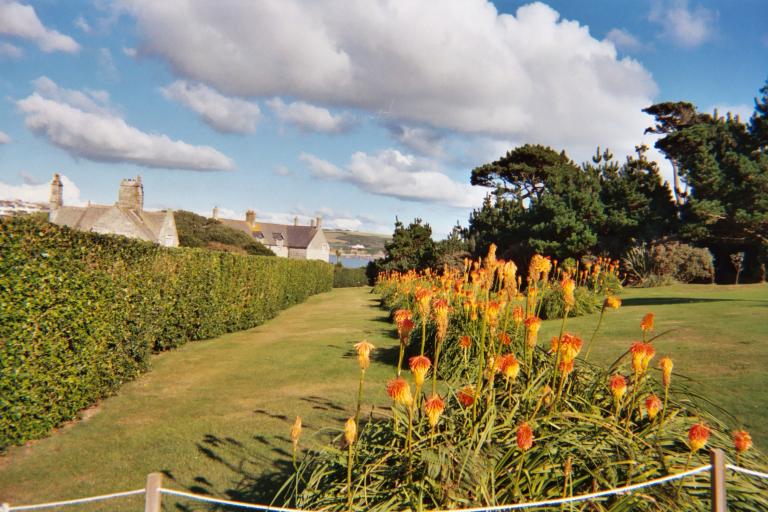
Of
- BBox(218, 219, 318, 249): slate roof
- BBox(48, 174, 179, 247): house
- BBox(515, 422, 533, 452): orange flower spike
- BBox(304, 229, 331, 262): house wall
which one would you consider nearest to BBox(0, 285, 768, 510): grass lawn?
BBox(515, 422, 533, 452): orange flower spike

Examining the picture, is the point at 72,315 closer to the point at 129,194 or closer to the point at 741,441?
the point at 741,441

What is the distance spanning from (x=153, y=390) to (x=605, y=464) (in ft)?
24.7

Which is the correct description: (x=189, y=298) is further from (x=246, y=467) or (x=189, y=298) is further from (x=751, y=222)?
(x=751, y=222)

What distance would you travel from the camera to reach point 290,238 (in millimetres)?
71812

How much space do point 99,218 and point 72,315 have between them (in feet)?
100

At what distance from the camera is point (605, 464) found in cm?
292

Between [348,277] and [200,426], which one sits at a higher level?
[200,426]

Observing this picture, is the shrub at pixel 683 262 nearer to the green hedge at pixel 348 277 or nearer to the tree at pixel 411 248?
the tree at pixel 411 248

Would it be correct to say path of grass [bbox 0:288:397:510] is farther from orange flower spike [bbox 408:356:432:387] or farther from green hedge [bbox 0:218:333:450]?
orange flower spike [bbox 408:356:432:387]

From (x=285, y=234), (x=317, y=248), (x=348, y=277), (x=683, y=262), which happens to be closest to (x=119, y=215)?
(x=348, y=277)

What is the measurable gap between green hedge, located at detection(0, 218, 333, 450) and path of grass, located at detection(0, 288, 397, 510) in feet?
1.45

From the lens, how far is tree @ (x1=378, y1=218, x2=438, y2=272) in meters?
38.4

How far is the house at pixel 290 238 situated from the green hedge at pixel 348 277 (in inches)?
583

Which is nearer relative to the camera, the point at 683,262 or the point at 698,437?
the point at 698,437
